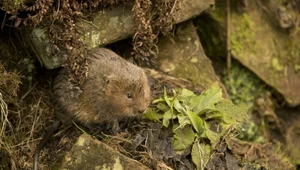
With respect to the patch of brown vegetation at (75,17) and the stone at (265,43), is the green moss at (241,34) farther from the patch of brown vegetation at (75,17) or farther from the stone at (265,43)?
the patch of brown vegetation at (75,17)

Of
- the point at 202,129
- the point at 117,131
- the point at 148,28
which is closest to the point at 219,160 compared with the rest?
the point at 202,129

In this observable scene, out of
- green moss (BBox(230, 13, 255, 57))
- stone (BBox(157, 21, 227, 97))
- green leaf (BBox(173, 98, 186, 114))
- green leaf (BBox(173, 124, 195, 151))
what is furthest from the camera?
green moss (BBox(230, 13, 255, 57))

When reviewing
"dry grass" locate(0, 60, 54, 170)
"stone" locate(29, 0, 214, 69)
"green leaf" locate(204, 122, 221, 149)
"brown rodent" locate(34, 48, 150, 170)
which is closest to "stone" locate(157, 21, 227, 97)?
"stone" locate(29, 0, 214, 69)

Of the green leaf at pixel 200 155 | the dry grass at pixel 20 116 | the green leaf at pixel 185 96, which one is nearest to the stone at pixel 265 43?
the green leaf at pixel 185 96

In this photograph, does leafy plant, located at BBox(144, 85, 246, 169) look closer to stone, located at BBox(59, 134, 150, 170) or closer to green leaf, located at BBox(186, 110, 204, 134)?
green leaf, located at BBox(186, 110, 204, 134)

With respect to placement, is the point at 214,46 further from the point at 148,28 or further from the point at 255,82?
the point at 148,28

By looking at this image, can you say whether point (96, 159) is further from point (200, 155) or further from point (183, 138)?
point (200, 155)
